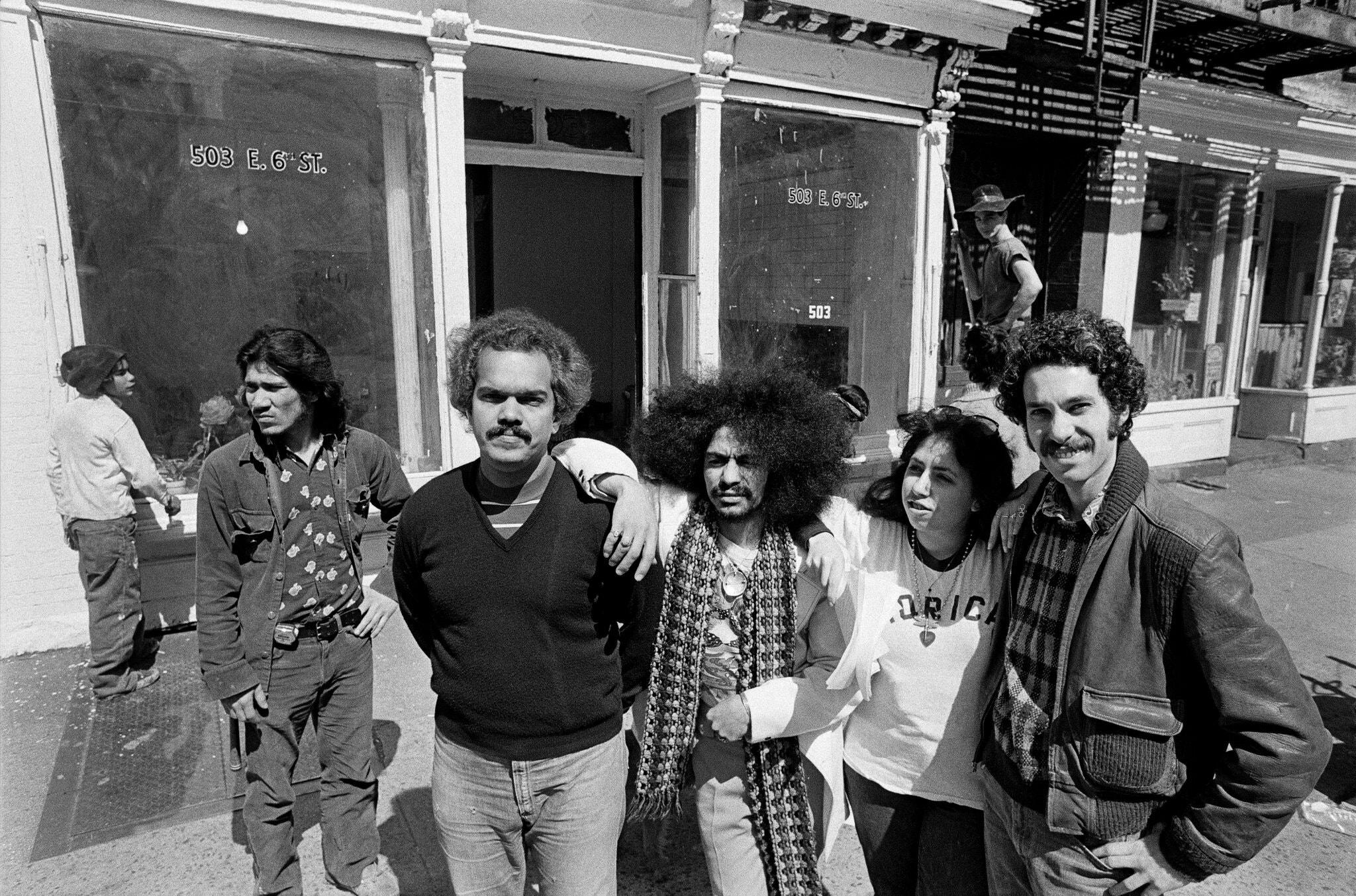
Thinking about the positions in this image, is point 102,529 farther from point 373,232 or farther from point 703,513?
point 703,513

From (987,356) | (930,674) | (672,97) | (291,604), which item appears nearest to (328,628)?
(291,604)

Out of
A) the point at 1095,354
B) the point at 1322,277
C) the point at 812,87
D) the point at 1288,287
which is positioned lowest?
the point at 1095,354

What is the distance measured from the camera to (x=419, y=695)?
439 centimetres

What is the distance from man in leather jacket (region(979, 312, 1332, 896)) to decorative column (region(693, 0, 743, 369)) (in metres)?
4.22

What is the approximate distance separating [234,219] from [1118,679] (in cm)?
532

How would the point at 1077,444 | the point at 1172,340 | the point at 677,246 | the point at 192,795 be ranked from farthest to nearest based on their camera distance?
the point at 1172,340 < the point at 677,246 < the point at 192,795 < the point at 1077,444

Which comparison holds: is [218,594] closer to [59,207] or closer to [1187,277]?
[59,207]

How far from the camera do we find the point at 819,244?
23.1 ft

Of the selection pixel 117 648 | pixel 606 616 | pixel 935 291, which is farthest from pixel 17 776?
pixel 935 291

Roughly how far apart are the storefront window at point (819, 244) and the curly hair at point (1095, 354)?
14.5 feet

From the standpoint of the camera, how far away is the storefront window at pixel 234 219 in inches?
185

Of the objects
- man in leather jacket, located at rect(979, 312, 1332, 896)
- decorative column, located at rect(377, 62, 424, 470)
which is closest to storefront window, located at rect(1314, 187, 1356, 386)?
decorative column, located at rect(377, 62, 424, 470)

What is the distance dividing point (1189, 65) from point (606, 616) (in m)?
11.0

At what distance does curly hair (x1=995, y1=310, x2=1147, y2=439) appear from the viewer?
1823 millimetres
